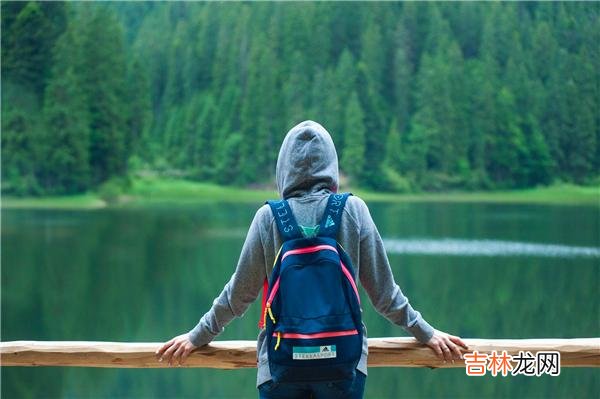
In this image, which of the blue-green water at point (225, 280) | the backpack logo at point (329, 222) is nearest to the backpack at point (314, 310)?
the backpack logo at point (329, 222)

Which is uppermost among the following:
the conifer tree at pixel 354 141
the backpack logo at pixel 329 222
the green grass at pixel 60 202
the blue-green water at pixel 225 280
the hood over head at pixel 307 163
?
the hood over head at pixel 307 163

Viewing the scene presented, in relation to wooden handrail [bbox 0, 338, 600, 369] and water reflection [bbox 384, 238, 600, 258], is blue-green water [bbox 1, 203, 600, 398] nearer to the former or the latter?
water reflection [bbox 384, 238, 600, 258]

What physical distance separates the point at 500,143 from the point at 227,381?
939 cm

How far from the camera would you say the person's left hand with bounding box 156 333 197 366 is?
175 cm

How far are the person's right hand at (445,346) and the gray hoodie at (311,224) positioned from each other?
0.14 meters

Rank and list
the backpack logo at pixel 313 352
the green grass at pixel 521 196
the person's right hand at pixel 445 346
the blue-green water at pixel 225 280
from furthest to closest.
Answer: the green grass at pixel 521 196 < the blue-green water at pixel 225 280 < the person's right hand at pixel 445 346 < the backpack logo at pixel 313 352

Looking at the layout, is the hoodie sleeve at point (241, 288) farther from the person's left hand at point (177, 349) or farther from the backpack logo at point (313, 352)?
the backpack logo at point (313, 352)

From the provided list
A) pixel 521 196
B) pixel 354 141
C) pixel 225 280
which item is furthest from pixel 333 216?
pixel 521 196

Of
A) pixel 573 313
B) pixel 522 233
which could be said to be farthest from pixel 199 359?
pixel 522 233

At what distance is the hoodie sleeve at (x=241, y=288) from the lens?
5.03ft

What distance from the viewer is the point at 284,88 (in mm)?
19562

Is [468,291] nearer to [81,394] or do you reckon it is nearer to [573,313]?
[573,313]

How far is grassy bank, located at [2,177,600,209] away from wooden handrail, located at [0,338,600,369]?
54.3 feet

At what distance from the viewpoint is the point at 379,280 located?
1.58 meters
